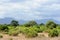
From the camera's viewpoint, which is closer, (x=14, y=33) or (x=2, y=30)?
(x=14, y=33)

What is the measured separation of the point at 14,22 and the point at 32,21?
9.50m

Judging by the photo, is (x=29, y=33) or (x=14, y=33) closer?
(x=29, y=33)

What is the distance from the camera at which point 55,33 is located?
39844 mm

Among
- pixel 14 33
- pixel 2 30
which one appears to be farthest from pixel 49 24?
pixel 14 33

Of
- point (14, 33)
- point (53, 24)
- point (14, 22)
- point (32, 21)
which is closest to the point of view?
point (14, 33)

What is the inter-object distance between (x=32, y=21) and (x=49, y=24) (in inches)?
780

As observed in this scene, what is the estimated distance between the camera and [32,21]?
8481cm

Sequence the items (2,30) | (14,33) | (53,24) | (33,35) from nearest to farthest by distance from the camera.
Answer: (33,35)
(14,33)
(2,30)
(53,24)

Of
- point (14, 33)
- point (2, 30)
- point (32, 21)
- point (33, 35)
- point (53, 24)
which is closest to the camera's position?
point (33, 35)

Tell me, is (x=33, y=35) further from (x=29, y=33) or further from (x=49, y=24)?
(x=49, y=24)

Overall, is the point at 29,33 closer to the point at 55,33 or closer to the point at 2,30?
the point at 55,33

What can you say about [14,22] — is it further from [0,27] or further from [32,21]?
[0,27]

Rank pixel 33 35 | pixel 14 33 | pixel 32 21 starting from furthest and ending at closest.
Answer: pixel 32 21
pixel 14 33
pixel 33 35

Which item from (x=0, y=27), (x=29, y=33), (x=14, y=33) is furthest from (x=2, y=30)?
(x=29, y=33)
